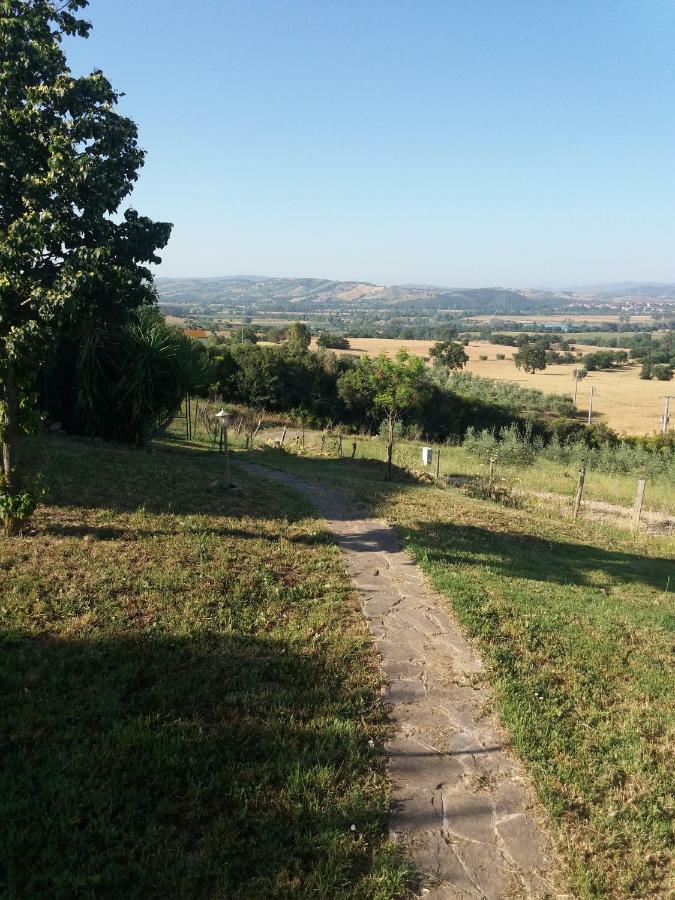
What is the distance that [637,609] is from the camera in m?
7.26

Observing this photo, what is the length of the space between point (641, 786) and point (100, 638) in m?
4.21

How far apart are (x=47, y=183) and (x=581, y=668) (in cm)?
694

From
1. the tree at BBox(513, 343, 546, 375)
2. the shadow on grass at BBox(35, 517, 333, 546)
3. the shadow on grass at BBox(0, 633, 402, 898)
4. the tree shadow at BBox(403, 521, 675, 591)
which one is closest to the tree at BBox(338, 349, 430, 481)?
the tree shadow at BBox(403, 521, 675, 591)

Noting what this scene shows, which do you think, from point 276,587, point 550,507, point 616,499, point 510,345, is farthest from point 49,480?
point 510,345

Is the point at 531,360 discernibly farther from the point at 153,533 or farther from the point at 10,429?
the point at 10,429

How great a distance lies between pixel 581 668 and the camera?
5359mm

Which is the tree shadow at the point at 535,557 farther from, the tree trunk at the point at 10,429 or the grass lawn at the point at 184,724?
the tree trunk at the point at 10,429

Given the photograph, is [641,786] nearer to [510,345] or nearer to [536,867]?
[536,867]

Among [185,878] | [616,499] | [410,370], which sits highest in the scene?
[410,370]

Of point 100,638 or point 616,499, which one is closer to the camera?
point 100,638

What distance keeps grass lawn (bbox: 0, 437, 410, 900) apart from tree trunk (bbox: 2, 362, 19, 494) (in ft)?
2.20

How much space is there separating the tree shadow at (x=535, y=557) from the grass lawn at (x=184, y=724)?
1980 mm

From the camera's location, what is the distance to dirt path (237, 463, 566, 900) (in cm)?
319

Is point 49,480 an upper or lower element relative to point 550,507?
upper
